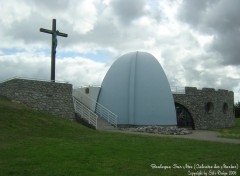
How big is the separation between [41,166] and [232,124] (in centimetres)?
2879

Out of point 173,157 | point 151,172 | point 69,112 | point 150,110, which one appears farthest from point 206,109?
point 151,172

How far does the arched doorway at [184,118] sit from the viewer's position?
30048 millimetres

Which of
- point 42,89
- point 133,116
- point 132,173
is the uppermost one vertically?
point 42,89

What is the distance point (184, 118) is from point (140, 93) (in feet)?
28.3

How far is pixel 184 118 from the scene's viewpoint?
101ft

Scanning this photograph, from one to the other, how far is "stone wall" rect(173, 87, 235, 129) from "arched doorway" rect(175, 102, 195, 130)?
372 mm

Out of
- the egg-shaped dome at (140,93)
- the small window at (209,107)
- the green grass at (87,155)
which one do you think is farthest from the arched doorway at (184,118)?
the green grass at (87,155)

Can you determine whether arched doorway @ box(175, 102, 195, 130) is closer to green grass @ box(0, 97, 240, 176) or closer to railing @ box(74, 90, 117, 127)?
railing @ box(74, 90, 117, 127)

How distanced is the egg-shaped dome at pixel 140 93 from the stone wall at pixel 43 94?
3742 mm

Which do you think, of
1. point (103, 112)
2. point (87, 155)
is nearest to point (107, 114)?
point (103, 112)

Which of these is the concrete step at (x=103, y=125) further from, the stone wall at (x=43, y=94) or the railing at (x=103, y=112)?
the stone wall at (x=43, y=94)

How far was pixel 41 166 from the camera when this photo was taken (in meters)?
8.19

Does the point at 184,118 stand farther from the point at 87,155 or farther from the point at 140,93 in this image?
the point at 87,155

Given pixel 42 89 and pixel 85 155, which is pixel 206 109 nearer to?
pixel 42 89
